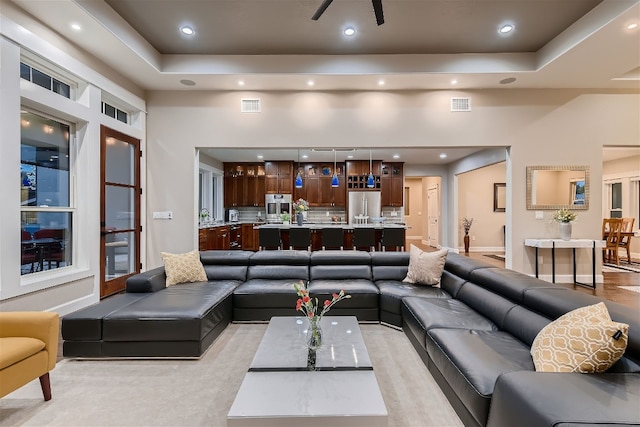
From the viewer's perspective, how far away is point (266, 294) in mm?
3535

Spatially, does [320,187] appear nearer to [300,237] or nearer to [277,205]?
[277,205]

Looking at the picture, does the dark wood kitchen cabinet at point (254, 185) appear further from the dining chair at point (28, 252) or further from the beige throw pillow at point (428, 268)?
the beige throw pillow at point (428, 268)

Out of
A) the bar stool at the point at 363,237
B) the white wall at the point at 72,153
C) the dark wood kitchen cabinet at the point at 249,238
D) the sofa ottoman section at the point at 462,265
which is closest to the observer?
the white wall at the point at 72,153

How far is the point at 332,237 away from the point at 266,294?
3.35 meters

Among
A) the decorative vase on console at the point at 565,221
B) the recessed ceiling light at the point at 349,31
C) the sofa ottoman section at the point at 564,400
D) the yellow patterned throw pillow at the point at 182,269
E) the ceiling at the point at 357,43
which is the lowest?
the sofa ottoman section at the point at 564,400

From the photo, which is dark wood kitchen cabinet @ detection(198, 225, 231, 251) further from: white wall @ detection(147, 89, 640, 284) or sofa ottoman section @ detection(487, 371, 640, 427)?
sofa ottoman section @ detection(487, 371, 640, 427)

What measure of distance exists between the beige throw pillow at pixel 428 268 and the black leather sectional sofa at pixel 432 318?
0.32 ft

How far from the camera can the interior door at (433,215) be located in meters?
10.3

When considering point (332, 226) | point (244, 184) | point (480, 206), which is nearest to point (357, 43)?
point (332, 226)

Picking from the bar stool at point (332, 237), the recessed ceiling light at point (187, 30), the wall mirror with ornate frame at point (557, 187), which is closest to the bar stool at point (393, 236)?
the bar stool at point (332, 237)

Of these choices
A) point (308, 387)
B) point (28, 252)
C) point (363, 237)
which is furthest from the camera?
point (363, 237)

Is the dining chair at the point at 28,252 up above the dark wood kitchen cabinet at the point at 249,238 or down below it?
above

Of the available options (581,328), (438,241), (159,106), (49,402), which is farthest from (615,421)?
(438,241)

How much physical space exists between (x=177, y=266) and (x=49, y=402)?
178 centimetres
